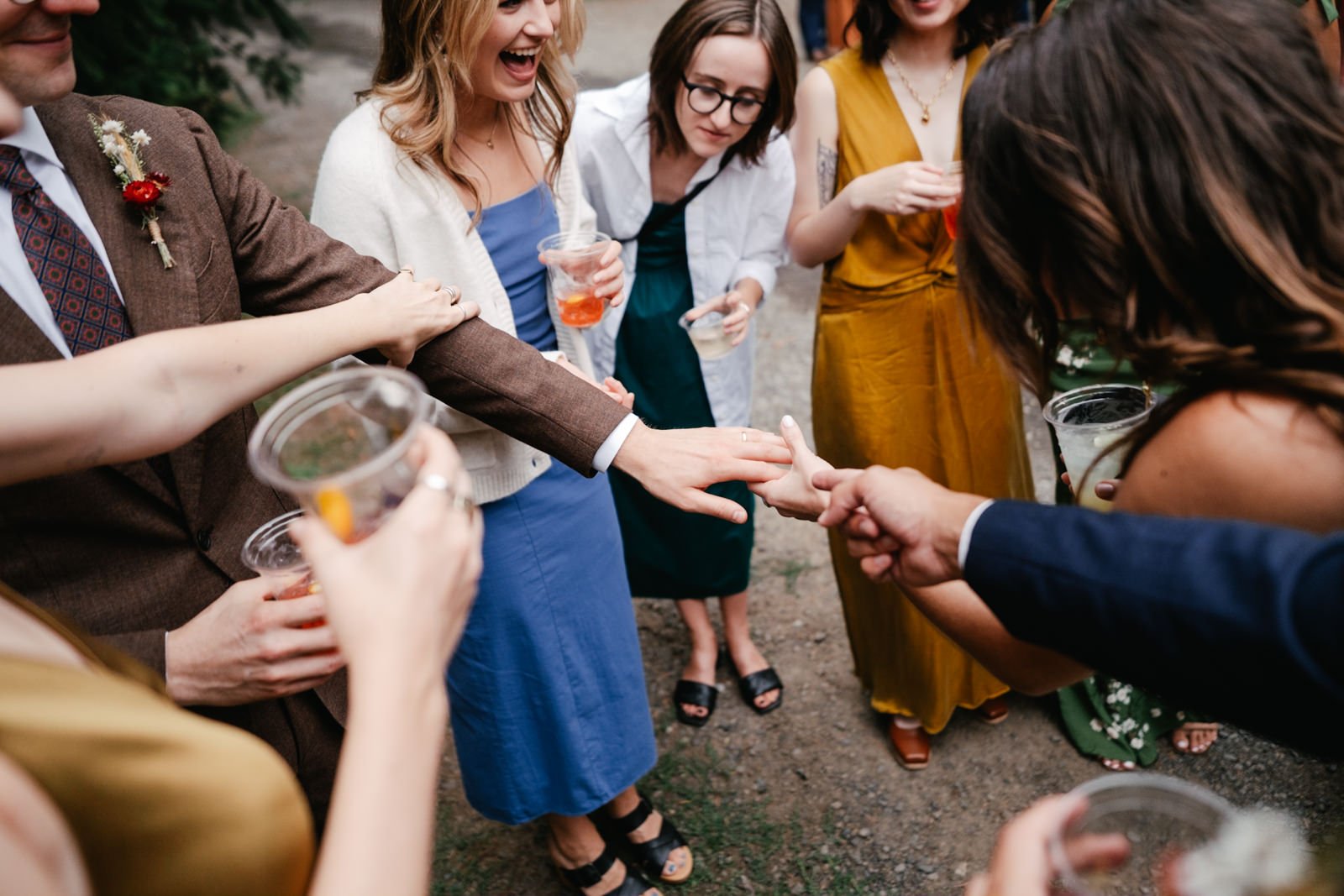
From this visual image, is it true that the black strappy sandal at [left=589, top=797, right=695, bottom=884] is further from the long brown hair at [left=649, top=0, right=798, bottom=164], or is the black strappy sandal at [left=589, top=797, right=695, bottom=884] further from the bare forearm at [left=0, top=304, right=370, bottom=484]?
the long brown hair at [left=649, top=0, right=798, bottom=164]

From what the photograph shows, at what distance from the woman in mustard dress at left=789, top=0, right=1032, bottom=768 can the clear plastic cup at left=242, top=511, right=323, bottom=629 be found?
197cm

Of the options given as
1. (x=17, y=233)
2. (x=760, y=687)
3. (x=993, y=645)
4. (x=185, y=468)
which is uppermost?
(x=17, y=233)

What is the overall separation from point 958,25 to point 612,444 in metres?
1.95

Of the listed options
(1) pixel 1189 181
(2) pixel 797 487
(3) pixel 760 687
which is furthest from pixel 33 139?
(3) pixel 760 687

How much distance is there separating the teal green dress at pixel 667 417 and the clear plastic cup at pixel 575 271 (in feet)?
2.38

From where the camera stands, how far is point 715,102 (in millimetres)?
3199

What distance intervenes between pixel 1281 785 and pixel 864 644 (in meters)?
1.42

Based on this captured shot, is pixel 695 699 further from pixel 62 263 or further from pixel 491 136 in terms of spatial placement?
pixel 62 263

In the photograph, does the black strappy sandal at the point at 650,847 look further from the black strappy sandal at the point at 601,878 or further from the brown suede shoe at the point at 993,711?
the brown suede shoe at the point at 993,711

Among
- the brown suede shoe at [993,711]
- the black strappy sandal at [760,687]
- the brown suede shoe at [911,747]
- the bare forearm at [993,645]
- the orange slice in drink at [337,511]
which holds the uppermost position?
the orange slice in drink at [337,511]

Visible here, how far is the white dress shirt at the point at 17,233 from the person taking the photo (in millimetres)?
1652

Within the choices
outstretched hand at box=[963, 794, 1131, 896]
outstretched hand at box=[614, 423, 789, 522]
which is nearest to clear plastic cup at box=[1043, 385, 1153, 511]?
outstretched hand at box=[614, 423, 789, 522]

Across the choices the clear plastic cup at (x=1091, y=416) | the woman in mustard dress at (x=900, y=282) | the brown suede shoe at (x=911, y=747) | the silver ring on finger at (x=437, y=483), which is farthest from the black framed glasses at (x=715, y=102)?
the silver ring on finger at (x=437, y=483)

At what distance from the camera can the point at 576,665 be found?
2809mm
